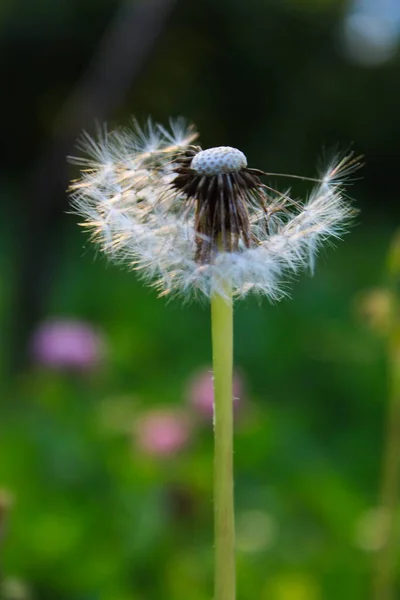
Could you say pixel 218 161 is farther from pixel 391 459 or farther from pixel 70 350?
pixel 70 350

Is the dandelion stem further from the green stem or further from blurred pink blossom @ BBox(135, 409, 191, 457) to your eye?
the green stem

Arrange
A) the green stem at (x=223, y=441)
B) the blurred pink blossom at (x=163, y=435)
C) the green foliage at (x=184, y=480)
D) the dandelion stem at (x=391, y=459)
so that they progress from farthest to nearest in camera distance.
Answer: the blurred pink blossom at (x=163, y=435) → the green foliage at (x=184, y=480) → the dandelion stem at (x=391, y=459) → the green stem at (x=223, y=441)

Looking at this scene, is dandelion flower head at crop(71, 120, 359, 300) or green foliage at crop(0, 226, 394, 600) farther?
green foliage at crop(0, 226, 394, 600)

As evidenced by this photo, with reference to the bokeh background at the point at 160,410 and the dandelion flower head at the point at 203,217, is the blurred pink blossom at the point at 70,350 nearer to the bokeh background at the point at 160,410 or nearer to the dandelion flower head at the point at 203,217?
the bokeh background at the point at 160,410

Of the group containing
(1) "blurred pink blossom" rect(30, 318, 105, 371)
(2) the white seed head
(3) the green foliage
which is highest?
(2) the white seed head

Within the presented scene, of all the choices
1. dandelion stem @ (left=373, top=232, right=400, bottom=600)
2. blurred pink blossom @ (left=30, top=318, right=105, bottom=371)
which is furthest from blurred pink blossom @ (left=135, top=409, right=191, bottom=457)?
dandelion stem @ (left=373, top=232, right=400, bottom=600)

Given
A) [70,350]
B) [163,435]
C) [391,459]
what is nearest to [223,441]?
[391,459]

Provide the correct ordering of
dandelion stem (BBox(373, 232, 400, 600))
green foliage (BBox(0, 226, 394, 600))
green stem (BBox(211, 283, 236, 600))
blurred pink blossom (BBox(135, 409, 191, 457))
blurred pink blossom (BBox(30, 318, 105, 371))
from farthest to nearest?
blurred pink blossom (BBox(30, 318, 105, 371)) < blurred pink blossom (BBox(135, 409, 191, 457)) < green foliage (BBox(0, 226, 394, 600)) < dandelion stem (BBox(373, 232, 400, 600)) < green stem (BBox(211, 283, 236, 600))

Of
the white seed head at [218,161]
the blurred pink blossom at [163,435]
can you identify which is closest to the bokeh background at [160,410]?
the blurred pink blossom at [163,435]
